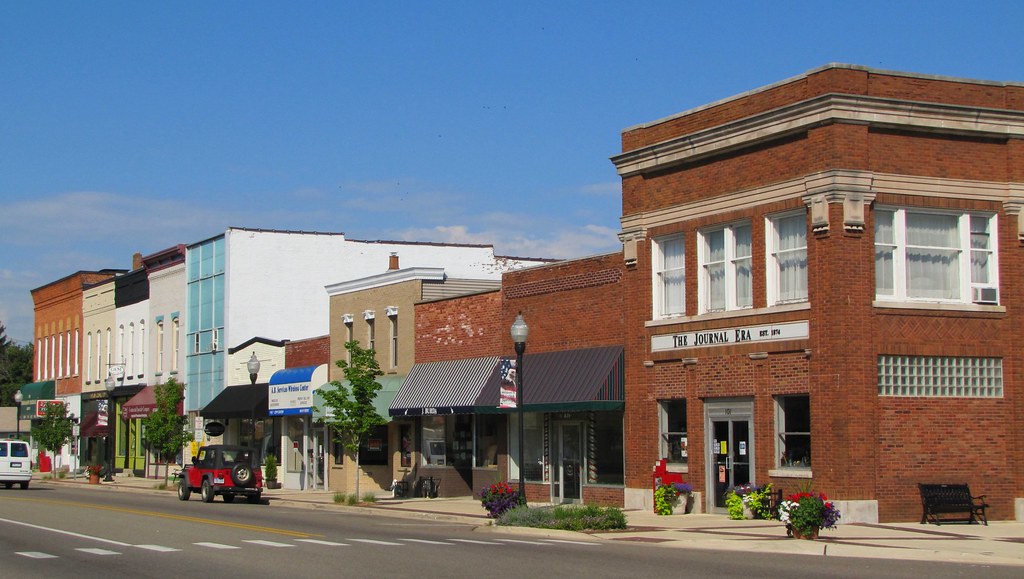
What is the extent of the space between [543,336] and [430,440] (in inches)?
273

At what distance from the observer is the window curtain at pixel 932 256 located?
84.9ft

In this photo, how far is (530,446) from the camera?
111 ft

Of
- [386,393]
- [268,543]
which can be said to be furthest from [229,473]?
[268,543]

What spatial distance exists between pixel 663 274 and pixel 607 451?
4855 millimetres

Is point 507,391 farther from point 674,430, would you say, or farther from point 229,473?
point 229,473

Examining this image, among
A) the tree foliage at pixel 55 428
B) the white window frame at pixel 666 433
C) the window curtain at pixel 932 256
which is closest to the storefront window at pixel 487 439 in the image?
the white window frame at pixel 666 433

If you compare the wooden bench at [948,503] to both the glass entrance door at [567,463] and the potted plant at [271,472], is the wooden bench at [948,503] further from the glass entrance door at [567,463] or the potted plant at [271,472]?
the potted plant at [271,472]

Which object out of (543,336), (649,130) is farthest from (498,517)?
(649,130)

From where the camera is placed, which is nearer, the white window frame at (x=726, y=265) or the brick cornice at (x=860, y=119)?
the brick cornice at (x=860, y=119)

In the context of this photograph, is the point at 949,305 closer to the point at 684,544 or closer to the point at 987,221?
the point at 987,221

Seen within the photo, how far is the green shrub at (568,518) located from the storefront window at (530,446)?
7574mm

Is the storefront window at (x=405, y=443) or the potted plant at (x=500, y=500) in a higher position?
the storefront window at (x=405, y=443)

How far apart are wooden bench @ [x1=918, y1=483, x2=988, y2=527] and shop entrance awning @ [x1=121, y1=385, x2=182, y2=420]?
3780 cm

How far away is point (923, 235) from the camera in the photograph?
85.5ft
